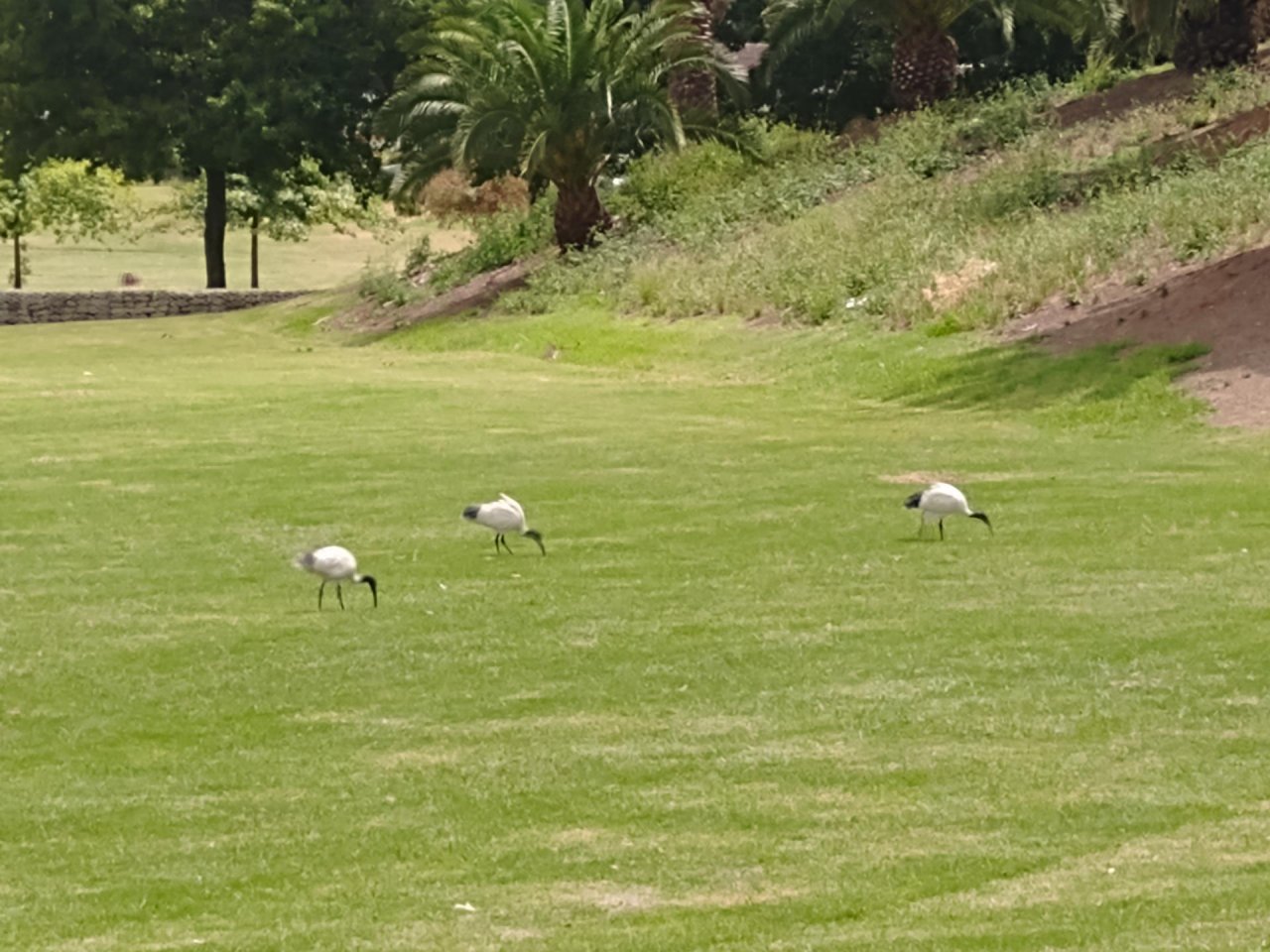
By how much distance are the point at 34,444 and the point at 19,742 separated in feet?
46.3

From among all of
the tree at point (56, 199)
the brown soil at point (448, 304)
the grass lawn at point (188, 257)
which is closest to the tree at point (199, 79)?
the brown soil at point (448, 304)

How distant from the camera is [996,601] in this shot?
14.2 m

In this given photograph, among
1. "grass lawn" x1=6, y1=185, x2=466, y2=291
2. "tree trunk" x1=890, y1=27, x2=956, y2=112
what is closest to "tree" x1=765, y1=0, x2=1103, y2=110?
"tree trunk" x1=890, y1=27, x2=956, y2=112

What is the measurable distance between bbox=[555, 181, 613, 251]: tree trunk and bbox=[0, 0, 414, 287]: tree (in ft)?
41.7

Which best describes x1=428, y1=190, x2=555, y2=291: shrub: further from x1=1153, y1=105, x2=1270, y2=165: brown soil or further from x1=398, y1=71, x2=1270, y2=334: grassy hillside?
x1=1153, y1=105, x2=1270, y2=165: brown soil

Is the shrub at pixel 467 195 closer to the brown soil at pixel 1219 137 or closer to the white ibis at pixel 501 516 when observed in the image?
the brown soil at pixel 1219 137

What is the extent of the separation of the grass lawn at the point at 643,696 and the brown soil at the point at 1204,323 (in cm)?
102

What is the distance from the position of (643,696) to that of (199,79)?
168 feet

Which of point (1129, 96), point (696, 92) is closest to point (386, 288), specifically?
point (696, 92)

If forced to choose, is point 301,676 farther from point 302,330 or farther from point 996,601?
point 302,330

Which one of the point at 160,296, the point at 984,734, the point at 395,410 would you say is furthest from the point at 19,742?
the point at 160,296

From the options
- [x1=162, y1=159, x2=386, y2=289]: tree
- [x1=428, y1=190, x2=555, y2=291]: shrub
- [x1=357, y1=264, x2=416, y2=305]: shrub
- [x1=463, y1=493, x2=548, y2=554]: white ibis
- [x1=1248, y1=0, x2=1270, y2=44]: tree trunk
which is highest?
[x1=1248, y1=0, x2=1270, y2=44]: tree trunk

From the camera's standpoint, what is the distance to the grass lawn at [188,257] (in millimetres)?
84250

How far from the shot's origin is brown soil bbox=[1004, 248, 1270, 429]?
24.8 metres
